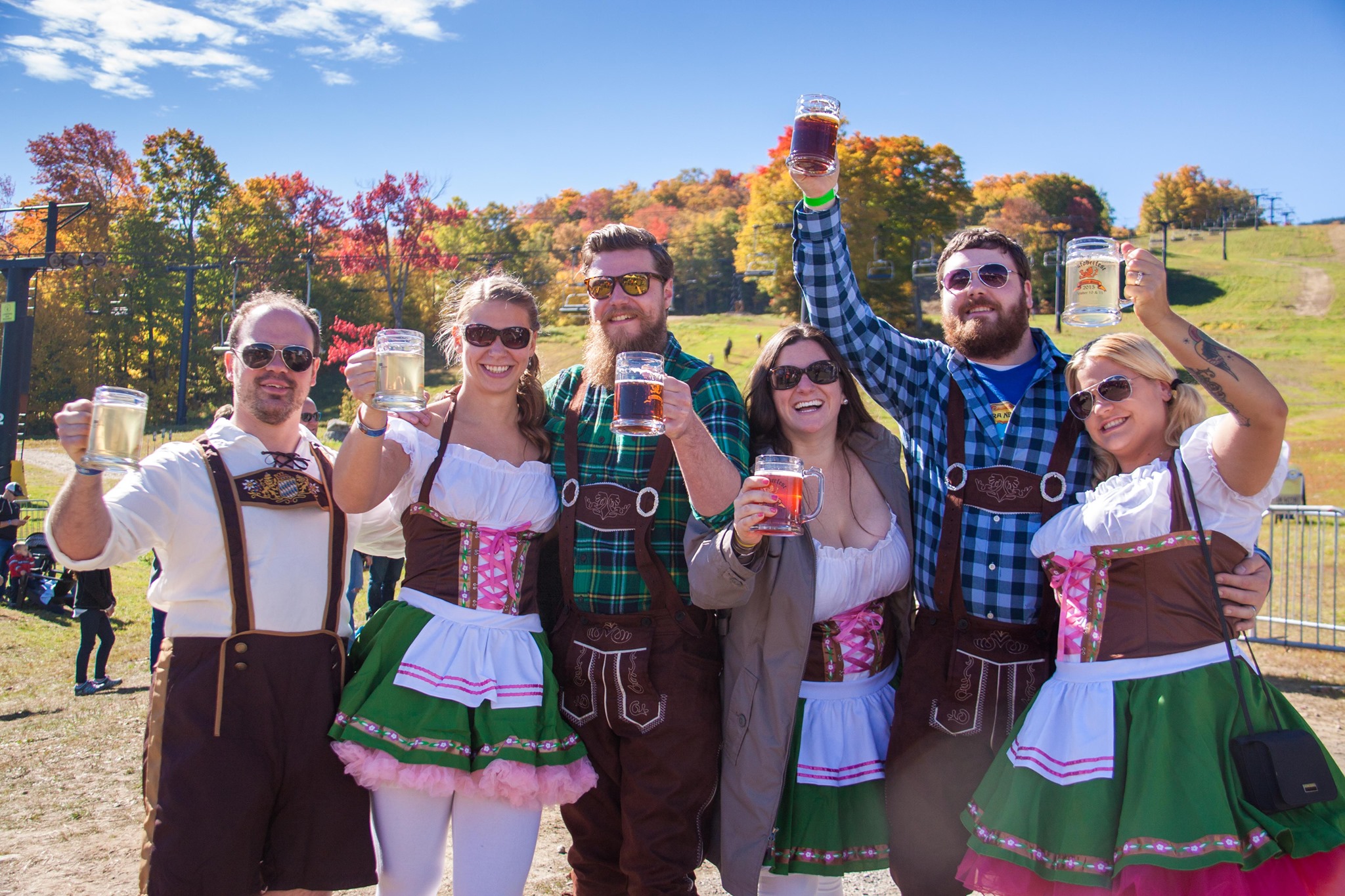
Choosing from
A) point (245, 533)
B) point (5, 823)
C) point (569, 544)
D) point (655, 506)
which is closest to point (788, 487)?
point (655, 506)

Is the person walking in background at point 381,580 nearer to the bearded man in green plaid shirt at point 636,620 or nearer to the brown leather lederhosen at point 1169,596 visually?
the bearded man in green plaid shirt at point 636,620

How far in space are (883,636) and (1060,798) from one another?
843 mm

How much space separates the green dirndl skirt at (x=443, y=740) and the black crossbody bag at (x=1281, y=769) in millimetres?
1808

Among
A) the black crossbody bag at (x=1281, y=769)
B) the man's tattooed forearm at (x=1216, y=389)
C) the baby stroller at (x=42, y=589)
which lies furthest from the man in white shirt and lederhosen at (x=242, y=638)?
the baby stroller at (x=42, y=589)

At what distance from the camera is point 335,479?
2746 millimetres

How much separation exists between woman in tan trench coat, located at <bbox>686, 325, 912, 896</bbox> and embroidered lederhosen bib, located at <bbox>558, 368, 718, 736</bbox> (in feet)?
0.58

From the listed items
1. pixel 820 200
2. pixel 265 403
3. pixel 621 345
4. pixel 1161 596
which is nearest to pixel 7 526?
pixel 265 403

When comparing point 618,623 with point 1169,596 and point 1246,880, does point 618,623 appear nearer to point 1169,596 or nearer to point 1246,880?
point 1169,596

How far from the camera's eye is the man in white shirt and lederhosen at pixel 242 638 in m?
2.52

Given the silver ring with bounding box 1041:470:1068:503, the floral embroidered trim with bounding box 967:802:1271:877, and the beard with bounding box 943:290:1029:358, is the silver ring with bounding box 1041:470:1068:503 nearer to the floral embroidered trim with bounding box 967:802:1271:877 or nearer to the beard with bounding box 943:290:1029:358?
the beard with bounding box 943:290:1029:358

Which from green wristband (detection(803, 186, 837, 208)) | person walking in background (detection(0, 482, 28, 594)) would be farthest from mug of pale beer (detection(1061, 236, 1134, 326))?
person walking in background (detection(0, 482, 28, 594))

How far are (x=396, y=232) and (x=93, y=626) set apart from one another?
31796 millimetres

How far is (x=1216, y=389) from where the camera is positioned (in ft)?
7.89

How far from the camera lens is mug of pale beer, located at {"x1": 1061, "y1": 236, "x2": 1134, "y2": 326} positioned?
113 inches
